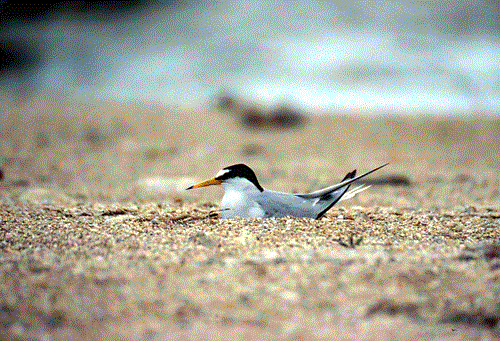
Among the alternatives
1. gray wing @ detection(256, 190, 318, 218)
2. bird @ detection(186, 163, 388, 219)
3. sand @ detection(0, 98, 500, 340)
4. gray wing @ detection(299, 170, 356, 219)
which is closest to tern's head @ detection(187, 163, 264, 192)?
bird @ detection(186, 163, 388, 219)

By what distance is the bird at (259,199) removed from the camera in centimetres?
347

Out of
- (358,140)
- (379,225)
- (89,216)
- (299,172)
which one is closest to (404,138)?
(358,140)

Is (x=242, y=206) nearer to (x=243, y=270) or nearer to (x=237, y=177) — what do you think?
(x=237, y=177)

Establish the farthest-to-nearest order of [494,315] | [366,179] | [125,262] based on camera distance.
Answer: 1. [366,179]
2. [125,262]
3. [494,315]

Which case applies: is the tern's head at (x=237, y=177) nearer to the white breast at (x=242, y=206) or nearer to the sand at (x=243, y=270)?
the white breast at (x=242, y=206)

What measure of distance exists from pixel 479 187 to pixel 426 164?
8.84 feet

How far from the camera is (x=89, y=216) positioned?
381 centimetres

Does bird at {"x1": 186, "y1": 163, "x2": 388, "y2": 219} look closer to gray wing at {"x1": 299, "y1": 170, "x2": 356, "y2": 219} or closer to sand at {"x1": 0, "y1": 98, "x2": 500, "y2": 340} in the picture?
gray wing at {"x1": 299, "y1": 170, "x2": 356, "y2": 219}

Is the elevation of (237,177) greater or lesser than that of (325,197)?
greater

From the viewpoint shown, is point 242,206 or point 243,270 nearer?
point 243,270

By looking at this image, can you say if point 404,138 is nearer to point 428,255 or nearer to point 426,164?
point 426,164

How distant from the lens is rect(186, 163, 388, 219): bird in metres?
3.47

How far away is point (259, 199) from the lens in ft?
11.5

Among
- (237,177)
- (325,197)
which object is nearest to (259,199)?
(237,177)
